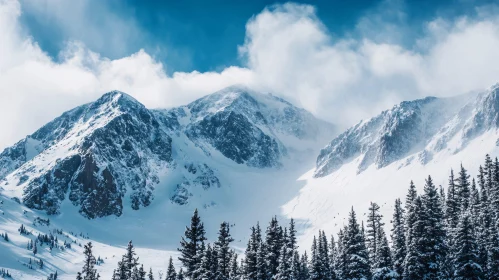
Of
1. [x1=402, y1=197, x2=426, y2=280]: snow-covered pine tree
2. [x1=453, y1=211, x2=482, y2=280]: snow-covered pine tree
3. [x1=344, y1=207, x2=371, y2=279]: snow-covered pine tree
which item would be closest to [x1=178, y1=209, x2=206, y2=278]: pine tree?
[x1=344, y1=207, x2=371, y2=279]: snow-covered pine tree

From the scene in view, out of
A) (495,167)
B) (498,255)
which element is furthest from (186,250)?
(495,167)

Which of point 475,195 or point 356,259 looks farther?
point 475,195

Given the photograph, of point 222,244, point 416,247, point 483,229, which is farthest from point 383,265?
point 222,244

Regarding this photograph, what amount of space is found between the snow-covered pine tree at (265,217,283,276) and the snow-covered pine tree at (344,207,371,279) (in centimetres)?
924

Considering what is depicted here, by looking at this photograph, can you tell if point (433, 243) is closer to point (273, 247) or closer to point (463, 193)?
point (273, 247)

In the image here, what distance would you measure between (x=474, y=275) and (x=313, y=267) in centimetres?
1788

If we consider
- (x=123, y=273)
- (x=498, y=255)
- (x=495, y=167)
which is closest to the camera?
(x=498, y=255)

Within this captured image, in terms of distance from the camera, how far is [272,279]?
2297 inches

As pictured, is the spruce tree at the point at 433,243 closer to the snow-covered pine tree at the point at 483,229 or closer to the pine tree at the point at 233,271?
the snow-covered pine tree at the point at 483,229

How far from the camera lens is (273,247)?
6078 cm

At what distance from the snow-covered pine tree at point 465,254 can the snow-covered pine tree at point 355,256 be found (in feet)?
31.5

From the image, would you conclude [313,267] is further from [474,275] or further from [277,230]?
[474,275]

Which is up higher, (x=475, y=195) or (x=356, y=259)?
(x=475, y=195)

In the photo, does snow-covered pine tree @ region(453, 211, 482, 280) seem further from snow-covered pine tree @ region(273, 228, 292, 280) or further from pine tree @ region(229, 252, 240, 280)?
pine tree @ region(229, 252, 240, 280)
